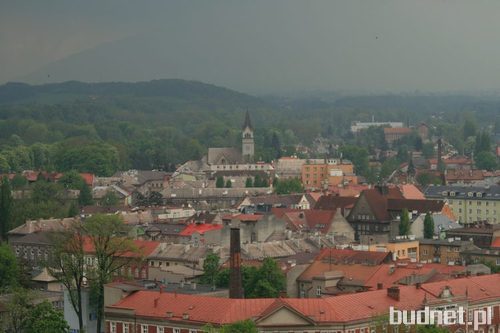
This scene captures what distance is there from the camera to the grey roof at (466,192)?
98.7m

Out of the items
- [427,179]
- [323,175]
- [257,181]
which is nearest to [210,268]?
[257,181]

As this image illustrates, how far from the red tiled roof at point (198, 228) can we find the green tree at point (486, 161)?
258 ft

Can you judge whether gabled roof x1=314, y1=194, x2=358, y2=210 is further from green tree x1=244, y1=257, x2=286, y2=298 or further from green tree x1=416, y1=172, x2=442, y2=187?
green tree x1=244, y1=257, x2=286, y2=298

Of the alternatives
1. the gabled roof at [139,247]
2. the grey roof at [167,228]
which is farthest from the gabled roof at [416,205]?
the gabled roof at [139,247]

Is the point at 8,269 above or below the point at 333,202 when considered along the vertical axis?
below

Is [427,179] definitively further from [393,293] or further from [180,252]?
[393,293]

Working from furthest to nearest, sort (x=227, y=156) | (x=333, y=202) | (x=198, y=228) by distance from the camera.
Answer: (x=227, y=156)
(x=333, y=202)
(x=198, y=228)

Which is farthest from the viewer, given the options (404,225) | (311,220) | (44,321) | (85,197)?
(85,197)

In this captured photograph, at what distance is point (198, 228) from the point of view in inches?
3063

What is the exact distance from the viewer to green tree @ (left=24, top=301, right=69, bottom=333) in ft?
157

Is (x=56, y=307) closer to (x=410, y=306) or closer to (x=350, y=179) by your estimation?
(x=410, y=306)

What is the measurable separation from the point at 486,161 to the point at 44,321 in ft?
372

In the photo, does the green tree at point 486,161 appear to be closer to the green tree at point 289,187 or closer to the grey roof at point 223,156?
the grey roof at point 223,156

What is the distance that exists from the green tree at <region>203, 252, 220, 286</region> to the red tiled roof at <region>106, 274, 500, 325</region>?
28.4ft
